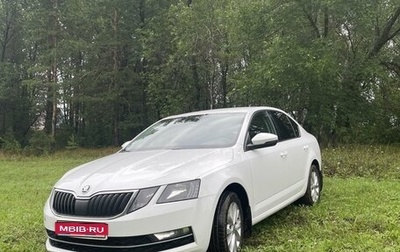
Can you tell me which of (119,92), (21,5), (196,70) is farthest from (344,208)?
(21,5)

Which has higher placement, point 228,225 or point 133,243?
point 133,243

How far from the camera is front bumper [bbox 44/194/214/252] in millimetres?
3439

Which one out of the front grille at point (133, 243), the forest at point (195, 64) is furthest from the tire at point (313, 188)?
the forest at point (195, 64)

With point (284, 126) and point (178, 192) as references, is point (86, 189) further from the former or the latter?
point (284, 126)

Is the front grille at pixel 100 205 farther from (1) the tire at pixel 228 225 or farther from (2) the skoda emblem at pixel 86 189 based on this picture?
(1) the tire at pixel 228 225

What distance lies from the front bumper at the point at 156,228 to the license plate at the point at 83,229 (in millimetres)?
35

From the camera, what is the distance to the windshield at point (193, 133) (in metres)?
4.80

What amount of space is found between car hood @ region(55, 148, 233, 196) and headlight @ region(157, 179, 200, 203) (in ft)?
0.15

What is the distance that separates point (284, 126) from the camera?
19.9 feet

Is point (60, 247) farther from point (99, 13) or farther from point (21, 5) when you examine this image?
point (21, 5)

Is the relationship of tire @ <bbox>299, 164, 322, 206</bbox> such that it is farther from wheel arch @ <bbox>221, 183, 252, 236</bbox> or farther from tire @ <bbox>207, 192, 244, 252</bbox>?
tire @ <bbox>207, 192, 244, 252</bbox>

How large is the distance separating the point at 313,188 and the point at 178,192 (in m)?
3.57

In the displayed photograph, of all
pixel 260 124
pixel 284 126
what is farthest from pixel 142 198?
pixel 284 126

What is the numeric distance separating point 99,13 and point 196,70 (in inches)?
361
